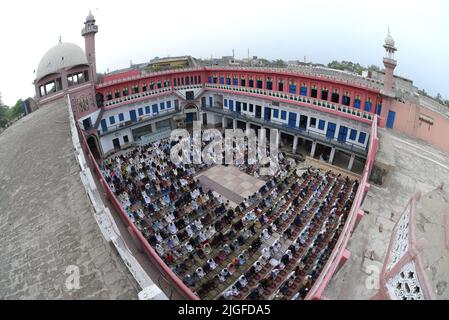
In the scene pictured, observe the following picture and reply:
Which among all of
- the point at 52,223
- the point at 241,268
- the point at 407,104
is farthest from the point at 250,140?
the point at 52,223

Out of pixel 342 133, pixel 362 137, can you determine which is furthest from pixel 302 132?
pixel 362 137

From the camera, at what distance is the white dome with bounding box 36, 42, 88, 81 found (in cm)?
2822

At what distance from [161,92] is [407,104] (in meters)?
25.8

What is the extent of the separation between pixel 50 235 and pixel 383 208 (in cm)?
1483

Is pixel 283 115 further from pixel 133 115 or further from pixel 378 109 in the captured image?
pixel 133 115

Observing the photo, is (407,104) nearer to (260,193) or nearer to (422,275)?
(260,193)

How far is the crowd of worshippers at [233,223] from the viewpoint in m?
16.0

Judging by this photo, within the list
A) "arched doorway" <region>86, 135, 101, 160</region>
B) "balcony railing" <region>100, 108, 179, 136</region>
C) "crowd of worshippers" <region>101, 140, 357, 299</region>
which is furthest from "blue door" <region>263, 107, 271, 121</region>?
"arched doorway" <region>86, 135, 101, 160</region>

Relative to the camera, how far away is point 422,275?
571 cm

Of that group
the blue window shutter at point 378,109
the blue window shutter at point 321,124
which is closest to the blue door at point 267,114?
the blue window shutter at point 321,124

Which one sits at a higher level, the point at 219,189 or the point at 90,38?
the point at 90,38

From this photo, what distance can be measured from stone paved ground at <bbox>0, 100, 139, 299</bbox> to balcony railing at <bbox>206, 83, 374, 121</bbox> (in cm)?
2149

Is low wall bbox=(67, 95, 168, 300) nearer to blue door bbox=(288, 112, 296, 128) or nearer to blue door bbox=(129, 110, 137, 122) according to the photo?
blue door bbox=(129, 110, 137, 122)

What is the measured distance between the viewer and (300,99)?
29984 mm
